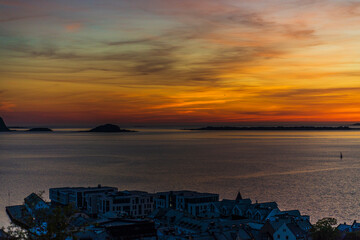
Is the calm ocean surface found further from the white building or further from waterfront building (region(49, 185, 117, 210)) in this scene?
the white building

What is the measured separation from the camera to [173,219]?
71.1 metres

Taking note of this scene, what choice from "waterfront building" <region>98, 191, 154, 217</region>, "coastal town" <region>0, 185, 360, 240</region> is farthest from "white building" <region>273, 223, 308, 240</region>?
"waterfront building" <region>98, 191, 154, 217</region>

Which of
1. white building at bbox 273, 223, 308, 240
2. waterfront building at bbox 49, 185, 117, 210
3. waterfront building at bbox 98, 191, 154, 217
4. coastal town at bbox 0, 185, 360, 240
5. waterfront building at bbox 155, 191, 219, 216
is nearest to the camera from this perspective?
coastal town at bbox 0, 185, 360, 240

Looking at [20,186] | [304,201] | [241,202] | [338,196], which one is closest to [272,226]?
[241,202]

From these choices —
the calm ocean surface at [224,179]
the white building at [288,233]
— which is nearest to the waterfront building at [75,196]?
the calm ocean surface at [224,179]

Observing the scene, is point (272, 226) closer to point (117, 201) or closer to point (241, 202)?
point (241, 202)

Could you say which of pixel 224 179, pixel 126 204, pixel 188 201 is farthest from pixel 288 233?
pixel 224 179

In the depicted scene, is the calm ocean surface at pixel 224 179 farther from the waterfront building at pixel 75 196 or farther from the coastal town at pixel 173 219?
the coastal town at pixel 173 219

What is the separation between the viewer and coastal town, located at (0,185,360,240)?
2040 inches

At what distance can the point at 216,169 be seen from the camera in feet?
557

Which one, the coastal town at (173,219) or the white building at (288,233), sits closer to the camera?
the coastal town at (173,219)

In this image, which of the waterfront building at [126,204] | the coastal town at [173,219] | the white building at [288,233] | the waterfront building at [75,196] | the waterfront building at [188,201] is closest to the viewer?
the coastal town at [173,219]

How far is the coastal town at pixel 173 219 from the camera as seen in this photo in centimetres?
5181

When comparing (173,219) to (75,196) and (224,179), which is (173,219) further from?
(224,179)
